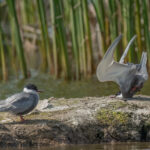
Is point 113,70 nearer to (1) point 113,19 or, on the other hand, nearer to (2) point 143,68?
(2) point 143,68

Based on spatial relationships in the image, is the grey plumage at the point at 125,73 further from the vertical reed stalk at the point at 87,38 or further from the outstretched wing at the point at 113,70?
the vertical reed stalk at the point at 87,38

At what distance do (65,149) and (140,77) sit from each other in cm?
186

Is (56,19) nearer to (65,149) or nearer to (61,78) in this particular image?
(61,78)

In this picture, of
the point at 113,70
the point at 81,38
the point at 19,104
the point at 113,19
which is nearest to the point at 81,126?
the point at 19,104

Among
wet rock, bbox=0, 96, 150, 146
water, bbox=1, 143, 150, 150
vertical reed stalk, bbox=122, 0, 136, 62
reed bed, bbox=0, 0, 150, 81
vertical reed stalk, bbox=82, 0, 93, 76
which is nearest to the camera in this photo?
water, bbox=1, 143, 150, 150

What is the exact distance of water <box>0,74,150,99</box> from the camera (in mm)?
9555

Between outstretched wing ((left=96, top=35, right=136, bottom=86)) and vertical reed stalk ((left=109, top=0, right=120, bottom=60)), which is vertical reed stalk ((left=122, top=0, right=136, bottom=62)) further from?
outstretched wing ((left=96, top=35, right=136, bottom=86))

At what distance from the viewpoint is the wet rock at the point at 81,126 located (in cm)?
598

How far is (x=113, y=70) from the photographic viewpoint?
6.91 m

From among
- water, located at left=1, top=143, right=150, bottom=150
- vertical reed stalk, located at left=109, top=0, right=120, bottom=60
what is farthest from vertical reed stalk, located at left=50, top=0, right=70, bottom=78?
water, located at left=1, top=143, right=150, bottom=150

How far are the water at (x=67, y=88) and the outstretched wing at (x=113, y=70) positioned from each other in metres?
2.04

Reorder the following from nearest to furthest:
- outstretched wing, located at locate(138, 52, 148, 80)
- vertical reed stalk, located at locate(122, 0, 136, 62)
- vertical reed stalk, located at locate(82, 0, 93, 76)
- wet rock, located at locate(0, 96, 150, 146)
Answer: wet rock, located at locate(0, 96, 150, 146), outstretched wing, located at locate(138, 52, 148, 80), vertical reed stalk, located at locate(122, 0, 136, 62), vertical reed stalk, located at locate(82, 0, 93, 76)

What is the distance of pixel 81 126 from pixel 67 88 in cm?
426

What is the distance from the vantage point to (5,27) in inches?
761
